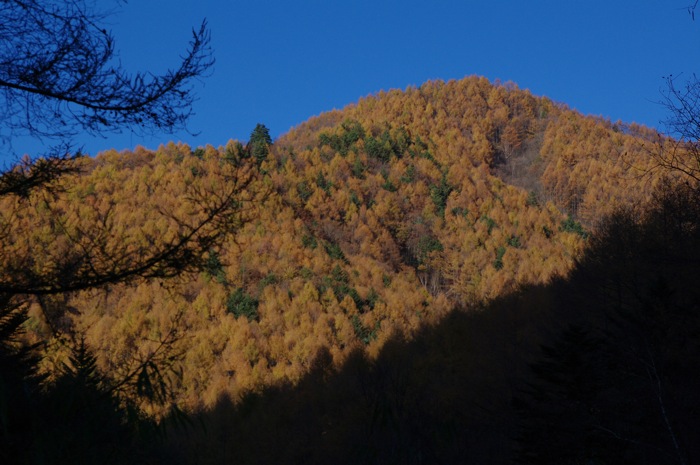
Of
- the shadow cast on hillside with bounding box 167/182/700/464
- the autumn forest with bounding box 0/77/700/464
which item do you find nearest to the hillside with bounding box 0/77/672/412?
the autumn forest with bounding box 0/77/700/464

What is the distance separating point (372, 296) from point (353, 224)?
31.4 m

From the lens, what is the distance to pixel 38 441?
204 cm

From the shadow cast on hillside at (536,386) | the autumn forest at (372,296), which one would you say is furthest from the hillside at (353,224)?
the shadow cast on hillside at (536,386)

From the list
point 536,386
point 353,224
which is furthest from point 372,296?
point 536,386

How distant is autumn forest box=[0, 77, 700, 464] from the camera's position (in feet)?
10.4

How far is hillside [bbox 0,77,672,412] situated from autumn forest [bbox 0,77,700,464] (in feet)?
0.16

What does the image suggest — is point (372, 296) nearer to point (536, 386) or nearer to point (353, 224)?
point (353, 224)

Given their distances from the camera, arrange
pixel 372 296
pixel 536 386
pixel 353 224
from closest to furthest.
Result: 1. pixel 536 386
2. pixel 372 296
3. pixel 353 224

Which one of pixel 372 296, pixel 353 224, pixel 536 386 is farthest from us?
pixel 353 224

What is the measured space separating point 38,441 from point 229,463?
144ft

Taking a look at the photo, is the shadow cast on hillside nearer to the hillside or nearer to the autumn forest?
the autumn forest

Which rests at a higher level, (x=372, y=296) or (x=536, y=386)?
(x=372, y=296)

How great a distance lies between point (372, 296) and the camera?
3371 inches

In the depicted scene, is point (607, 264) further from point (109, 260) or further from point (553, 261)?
point (553, 261)
